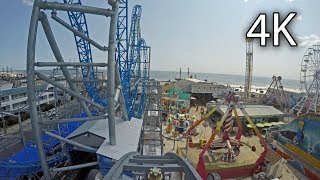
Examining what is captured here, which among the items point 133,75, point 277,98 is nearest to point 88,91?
point 133,75

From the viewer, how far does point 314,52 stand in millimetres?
28359

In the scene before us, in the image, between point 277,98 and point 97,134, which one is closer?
point 97,134

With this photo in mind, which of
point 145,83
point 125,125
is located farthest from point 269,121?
point 125,125

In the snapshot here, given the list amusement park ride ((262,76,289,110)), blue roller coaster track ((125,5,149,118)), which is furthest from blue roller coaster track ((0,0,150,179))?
amusement park ride ((262,76,289,110))

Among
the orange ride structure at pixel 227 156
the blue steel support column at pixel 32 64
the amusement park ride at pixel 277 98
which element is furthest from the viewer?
the amusement park ride at pixel 277 98

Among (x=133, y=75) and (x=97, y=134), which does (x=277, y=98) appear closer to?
(x=133, y=75)

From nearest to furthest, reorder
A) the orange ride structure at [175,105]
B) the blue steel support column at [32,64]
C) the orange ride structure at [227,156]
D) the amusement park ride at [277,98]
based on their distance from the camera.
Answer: the blue steel support column at [32,64] < the orange ride structure at [227,156] < the orange ride structure at [175,105] < the amusement park ride at [277,98]

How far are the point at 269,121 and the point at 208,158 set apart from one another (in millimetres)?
16240

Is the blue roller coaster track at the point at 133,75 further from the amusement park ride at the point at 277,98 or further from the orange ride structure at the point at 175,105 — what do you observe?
the amusement park ride at the point at 277,98

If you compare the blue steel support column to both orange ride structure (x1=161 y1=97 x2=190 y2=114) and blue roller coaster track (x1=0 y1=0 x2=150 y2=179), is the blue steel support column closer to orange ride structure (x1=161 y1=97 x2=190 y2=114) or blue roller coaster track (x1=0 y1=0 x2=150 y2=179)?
blue roller coaster track (x1=0 y1=0 x2=150 y2=179)

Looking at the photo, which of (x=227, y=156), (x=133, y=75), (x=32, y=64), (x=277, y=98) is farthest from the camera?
(x=277, y=98)

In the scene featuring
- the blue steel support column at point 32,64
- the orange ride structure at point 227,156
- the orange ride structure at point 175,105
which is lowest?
the orange ride structure at point 227,156

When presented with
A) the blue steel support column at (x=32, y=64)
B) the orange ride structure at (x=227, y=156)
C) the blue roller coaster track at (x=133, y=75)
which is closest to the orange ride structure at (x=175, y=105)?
the blue roller coaster track at (x=133, y=75)

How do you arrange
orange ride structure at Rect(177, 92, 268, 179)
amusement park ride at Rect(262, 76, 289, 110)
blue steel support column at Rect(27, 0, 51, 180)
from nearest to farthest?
blue steel support column at Rect(27, 0, 51, 180) → orange ride structure at Rect(177, 92, 268, 179) → amusement park ride at Rect(262, 76, 289, 110)
